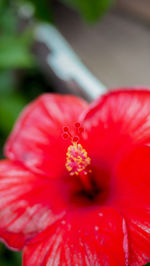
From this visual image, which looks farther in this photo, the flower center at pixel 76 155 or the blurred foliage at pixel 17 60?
the blurred foliage at pixel 17 60

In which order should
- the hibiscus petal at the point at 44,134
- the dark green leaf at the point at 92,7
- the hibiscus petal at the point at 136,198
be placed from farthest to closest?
1. the dark green leaf at the point at 92,7
2. the hibiscus petal at the point at 44,134
3. the hibiscus petal at the point at 136,198

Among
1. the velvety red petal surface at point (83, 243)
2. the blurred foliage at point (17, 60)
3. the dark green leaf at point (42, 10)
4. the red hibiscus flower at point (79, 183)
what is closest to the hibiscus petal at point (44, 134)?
the red hibiscus flower at point (79, 183)

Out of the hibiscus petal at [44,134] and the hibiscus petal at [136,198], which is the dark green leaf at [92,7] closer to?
the hibiscus petal at [44,134]

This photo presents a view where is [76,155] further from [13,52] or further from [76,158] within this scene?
[13,52]

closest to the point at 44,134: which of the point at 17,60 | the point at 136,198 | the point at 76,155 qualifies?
the point at 76,155

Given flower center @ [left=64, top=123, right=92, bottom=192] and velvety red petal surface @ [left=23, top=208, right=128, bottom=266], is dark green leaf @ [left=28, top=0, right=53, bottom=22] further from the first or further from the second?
velvety red petal surface @ [left=23, top=208, right=128, bottom=266]

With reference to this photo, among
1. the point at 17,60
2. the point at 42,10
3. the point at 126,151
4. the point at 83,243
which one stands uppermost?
the point at 42,10

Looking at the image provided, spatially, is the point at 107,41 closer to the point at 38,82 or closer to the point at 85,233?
the point at 38,82
